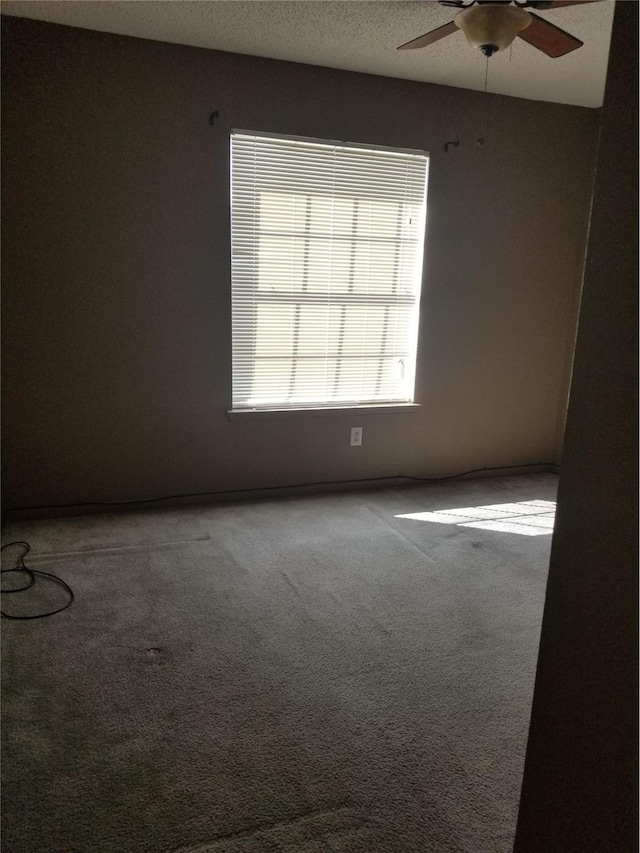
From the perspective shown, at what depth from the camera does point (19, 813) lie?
57.2 inches

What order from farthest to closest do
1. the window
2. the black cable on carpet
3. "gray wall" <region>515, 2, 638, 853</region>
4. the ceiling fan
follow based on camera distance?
the window → the black cable on carpet → the ceiling fan → "gray wall" <region>515, 2, 638, 853</region>

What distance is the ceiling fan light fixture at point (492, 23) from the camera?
2.16 meters

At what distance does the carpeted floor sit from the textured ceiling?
249 cm

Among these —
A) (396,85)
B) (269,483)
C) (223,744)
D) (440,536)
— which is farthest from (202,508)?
(396,85)

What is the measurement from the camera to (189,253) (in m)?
3.26

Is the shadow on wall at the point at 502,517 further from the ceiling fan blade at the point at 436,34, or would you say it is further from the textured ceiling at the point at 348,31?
the textured ceiling at the point at 348,31

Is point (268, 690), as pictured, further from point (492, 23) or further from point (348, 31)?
point (348, 31)

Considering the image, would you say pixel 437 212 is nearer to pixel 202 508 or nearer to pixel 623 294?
pixel 202 508

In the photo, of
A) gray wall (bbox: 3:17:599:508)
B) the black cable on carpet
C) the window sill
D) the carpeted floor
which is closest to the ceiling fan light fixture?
gray wall (bbox: 3:17:599:508)

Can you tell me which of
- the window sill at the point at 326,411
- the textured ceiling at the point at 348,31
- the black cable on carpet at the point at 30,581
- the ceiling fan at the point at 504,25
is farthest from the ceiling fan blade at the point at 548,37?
the black cable on carpet at the point at 30,581

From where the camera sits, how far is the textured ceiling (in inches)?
101

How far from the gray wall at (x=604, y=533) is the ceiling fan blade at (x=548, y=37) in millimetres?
1963

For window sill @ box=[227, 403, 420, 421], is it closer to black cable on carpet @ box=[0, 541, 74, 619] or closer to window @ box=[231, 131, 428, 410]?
window @ box=[231, 131, 428, 410]

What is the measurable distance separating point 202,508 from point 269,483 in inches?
17.8
